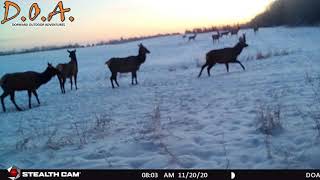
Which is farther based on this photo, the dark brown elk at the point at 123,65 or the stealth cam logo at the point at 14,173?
the dark brown elk at the point at 123,65

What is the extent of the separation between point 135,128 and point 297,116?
2338mm

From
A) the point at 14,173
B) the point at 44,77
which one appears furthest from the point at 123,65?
the point at 14,173

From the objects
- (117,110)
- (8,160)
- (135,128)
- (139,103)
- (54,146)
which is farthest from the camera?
(139,103)

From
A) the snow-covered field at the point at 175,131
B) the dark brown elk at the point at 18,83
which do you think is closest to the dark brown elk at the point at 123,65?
the dark brown elk at the point at 18,83

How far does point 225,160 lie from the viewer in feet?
13.6

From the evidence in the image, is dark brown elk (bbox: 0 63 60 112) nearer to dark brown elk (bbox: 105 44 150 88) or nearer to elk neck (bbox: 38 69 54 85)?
elk neck (bbox: 38 69 54 85)

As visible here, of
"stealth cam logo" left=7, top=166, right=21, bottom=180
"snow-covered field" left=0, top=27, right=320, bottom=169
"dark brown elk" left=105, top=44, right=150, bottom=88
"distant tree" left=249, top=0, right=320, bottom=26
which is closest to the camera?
"stealth cam logo" left=7, top=166, right=21, bottom=180

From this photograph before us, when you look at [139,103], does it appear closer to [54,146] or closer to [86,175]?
[54,146]

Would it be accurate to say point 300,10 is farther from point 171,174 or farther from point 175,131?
point 171,174

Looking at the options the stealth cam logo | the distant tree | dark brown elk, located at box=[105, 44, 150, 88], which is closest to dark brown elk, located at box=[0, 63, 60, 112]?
dark brown elk, located at box=[105, 44, 150, 88]

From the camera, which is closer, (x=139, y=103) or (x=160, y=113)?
(x=160, y=113)

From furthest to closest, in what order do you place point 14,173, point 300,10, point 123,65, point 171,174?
1. point 123,65
2. point 300,10
3. point 14,173
4. point 171,174

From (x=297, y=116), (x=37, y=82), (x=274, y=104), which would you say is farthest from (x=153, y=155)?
(x=37, y=82)

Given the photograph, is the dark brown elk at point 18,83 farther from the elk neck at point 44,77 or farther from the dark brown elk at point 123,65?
the dark brown elk at point 123,65
